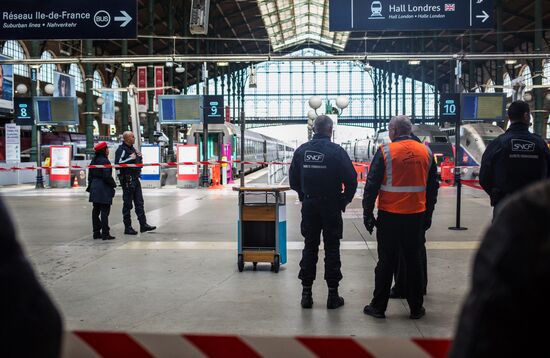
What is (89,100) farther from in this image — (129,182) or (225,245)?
(225,245)

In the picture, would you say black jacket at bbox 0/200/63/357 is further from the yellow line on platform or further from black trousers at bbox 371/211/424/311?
the yellow line on platform

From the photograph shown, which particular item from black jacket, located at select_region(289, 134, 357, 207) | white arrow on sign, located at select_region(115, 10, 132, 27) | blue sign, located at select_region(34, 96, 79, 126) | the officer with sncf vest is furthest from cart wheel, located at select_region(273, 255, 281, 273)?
blue sign, located at select_region(34, 96, 79, 126)

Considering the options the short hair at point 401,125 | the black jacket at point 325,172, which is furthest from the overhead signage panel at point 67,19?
the short hair at point 401,125

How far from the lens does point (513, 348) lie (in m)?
1.11

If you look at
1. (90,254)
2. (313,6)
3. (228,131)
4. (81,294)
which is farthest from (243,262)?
(313,6)

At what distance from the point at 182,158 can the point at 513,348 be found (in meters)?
24.5

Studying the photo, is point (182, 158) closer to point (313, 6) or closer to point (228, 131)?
point (228, 131)

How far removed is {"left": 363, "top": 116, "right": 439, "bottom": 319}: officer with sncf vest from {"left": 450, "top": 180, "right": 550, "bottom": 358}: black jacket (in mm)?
4424

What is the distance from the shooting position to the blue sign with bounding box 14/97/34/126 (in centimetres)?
2367

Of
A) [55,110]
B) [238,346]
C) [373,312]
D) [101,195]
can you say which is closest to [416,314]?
[373,312]

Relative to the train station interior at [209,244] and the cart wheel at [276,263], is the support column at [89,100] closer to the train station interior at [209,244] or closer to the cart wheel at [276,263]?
the train station interior at [209,244]

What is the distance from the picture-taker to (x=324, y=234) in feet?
19.7

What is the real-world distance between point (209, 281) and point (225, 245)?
9.07 ft

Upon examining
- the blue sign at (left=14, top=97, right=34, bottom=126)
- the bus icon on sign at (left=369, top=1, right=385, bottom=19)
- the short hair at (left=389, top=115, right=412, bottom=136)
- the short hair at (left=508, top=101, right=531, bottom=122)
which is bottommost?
the short hair at (left=389, top=115, right=412, bottom=136)
